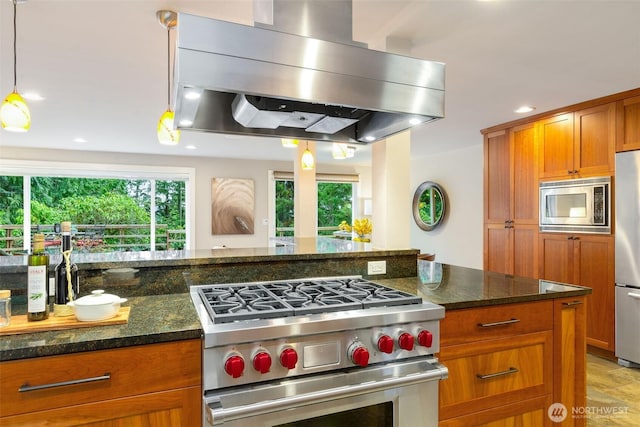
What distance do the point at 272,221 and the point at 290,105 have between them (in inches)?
226

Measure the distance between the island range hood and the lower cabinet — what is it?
0.90 m

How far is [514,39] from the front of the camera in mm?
2252

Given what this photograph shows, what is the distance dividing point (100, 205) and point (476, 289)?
6.42 m

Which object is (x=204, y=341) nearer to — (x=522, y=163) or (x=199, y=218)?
(x=522, y=163)

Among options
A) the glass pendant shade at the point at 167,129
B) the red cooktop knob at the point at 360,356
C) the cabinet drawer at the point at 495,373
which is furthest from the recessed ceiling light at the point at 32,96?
the cabinet drawer at the point at 495,373

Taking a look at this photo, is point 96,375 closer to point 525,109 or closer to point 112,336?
point 112,336

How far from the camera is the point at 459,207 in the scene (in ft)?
19.2

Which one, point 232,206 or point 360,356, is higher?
point 232,206

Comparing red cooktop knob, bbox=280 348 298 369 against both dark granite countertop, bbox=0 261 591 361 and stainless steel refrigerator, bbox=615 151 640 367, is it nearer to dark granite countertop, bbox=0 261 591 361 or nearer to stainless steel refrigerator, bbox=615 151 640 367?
dark granite countertop, bbox=0 261 591 361

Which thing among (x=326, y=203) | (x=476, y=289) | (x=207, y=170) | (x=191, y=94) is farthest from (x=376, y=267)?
(x=326, y=203)

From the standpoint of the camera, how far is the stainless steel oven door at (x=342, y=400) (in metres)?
1.14

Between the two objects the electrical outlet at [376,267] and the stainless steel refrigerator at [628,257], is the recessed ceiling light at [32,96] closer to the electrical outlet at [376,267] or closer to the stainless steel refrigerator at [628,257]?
the electrical outlet at [376,267]

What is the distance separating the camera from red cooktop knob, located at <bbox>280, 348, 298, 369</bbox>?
1184 mm

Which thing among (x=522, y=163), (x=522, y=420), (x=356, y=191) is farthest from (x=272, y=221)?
(x=522, y=420)
